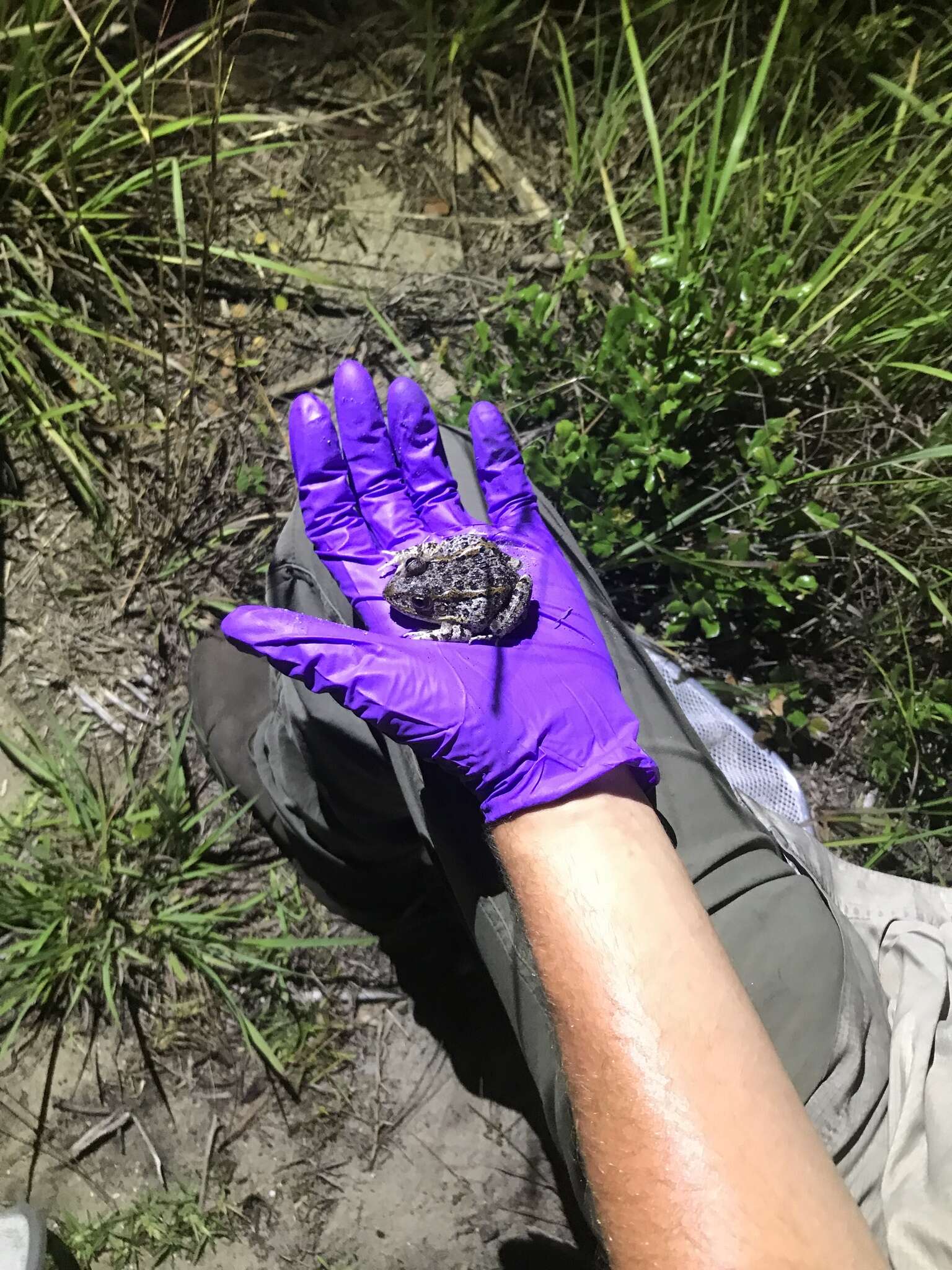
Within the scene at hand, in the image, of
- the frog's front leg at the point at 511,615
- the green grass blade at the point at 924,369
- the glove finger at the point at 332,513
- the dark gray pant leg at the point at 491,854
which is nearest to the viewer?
the dark gray pant leg at the point at 491,854

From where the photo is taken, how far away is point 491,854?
1709 mm

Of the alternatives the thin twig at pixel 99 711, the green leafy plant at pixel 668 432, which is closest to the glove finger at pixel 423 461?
the green leafy plant at pixel 668 432

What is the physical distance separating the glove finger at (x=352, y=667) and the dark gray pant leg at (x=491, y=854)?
0.19 metres

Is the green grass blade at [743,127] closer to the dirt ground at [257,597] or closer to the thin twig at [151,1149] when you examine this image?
the dirt ground at [257,597]

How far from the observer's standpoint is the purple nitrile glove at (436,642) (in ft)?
5.32

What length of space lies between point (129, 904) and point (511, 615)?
1.54 meters

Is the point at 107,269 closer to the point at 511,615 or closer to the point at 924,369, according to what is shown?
the point at 511,615

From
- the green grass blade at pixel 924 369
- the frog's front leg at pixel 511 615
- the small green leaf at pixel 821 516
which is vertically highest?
the green grass blade at pixel 924 369

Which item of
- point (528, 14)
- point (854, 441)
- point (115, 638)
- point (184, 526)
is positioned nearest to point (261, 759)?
point (115, 638)

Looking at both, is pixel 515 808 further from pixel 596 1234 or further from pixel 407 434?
A: pixel 407 434

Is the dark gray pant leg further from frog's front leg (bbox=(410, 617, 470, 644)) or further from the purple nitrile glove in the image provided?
frog's front leg (bbox=(410, 617, 470, 644))

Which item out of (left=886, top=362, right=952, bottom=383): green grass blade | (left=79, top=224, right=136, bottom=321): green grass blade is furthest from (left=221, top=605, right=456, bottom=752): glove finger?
(left=886, top=362, right=952, bottom=383): green grass blade

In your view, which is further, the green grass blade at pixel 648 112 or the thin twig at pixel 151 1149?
the green grass blade at pixel 648 112

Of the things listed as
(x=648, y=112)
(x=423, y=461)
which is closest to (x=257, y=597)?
(x=423, y=461)
